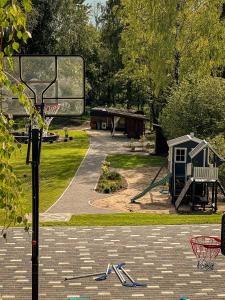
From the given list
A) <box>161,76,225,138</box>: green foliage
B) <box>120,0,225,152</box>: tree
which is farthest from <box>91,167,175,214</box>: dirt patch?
<box>120,0,225,152</box>: tree

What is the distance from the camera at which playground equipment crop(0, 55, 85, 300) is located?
29.7ft

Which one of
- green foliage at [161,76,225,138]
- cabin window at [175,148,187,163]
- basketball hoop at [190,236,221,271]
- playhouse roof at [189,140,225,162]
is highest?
green foliage at [161,76,225,138]

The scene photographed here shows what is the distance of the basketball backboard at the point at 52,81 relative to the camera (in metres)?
9.10

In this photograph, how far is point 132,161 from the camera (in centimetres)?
3681

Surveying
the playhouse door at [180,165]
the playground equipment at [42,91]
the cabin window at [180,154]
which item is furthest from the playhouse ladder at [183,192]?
the playground equipment at [42,91]

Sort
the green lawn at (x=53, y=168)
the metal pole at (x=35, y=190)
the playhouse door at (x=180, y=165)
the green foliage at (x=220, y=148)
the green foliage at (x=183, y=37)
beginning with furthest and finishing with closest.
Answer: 1. the green foliage at (x=183, y=37)
2. the playhouse door at (x=180, y=165)
3. the green lawn at (x=53, y=168)
4. the green foliage at (x=220, y=148)
5. the metal pole at (x=35, y=190)

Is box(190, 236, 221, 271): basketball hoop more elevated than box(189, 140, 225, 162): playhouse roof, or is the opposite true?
box(189, 140, 225, 162): playhouse roof

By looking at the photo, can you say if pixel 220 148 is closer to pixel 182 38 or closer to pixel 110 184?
pixel 110 184

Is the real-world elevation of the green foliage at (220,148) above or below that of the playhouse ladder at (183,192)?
above

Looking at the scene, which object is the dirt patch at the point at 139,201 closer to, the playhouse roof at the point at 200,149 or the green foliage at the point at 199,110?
the playhouse roof at the point at 200,149

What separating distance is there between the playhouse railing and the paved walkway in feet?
16.2

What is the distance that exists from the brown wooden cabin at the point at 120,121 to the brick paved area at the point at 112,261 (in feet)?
110

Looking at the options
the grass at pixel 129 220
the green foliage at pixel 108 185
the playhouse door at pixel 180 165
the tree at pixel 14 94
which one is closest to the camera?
the tree at pixel 14 94

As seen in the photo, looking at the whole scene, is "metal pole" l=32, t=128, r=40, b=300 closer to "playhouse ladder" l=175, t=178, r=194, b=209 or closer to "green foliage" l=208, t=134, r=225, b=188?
"playhouse ladder" l=175, t=178, r=194, b=209
